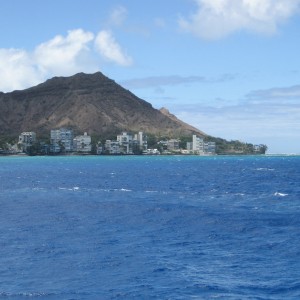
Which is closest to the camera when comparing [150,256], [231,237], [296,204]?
[150,256]

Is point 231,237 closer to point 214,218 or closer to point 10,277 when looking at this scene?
point 214,218

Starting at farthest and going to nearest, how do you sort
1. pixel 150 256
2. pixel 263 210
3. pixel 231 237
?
pixel 263 210 < pixel 231 237 < pixel 150 256

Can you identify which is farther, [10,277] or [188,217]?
[188,217]

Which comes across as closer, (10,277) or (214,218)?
(10,277)

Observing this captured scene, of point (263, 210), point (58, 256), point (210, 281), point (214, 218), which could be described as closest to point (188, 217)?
point (214, 218)

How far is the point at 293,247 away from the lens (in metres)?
43.7

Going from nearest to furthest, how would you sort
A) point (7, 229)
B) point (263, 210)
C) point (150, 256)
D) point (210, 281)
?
point (210, 281) < point (150, 256) < point (7, 229) < point (263, 210)

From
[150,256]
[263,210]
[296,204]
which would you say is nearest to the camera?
[150,256]

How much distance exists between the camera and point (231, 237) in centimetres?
4847

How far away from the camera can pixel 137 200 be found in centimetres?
8025

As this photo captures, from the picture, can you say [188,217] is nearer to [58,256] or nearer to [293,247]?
[293,247]

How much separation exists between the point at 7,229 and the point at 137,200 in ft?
96.5

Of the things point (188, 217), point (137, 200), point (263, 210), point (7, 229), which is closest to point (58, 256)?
point (7, 229)

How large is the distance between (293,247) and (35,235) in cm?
2125
